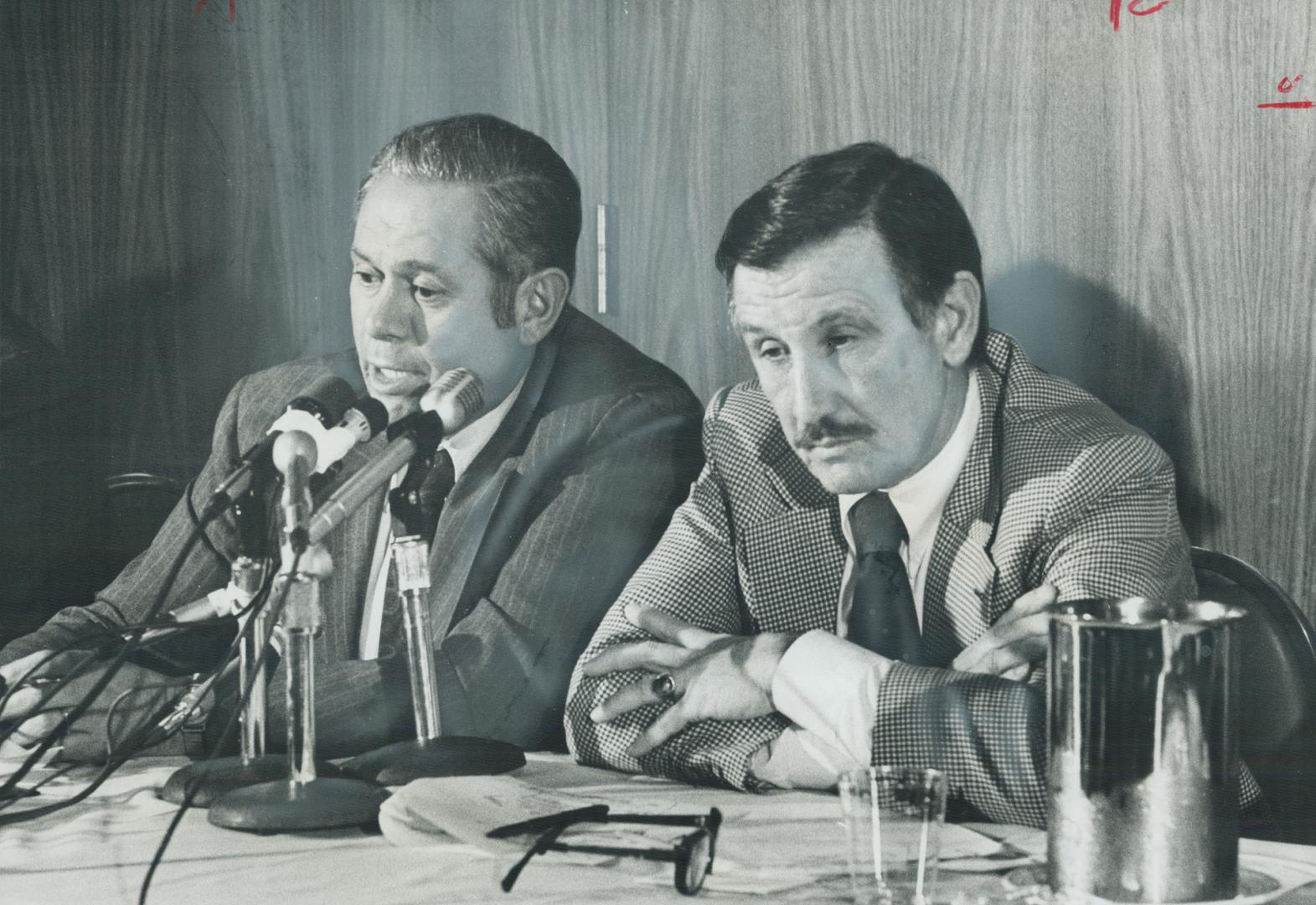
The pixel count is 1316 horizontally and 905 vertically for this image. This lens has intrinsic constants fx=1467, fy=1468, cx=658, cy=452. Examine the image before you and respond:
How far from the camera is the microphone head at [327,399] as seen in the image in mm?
1885

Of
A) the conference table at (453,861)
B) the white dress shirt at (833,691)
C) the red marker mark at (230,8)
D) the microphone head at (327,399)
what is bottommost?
the conference table at (453,861)

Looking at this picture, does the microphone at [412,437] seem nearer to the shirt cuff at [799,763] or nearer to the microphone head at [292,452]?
the microphone head at [292,452]

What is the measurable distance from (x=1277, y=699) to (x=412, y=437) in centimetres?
111

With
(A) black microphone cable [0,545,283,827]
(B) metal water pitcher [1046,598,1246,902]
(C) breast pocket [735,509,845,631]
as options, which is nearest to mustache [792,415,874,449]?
(C) breast pocket [735,509,845,631]

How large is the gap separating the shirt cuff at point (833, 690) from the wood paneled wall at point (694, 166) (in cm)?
40

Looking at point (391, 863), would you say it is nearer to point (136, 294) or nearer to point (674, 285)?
point (674, 285)

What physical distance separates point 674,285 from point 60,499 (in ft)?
3.11

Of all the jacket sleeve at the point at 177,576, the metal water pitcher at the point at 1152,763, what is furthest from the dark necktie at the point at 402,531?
the metal water pitcher at the point at 1152,763

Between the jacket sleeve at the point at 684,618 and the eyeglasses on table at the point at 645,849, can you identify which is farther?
the jacket sleeve at the point at 684,618

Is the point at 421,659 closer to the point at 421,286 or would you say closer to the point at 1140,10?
the point at 421,286

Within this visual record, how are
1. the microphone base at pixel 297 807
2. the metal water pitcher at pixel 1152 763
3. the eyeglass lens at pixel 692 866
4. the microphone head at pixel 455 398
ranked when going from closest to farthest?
the metal water pitcher at pixel 1152 763
the eyeglass lens at pixel 692 866
the microphone base at pixel 297 807
the microphone head at pixel 455 398

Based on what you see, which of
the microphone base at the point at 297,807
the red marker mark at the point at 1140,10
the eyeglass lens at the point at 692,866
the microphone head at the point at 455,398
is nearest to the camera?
the eyeglass lens at the point at 692,866

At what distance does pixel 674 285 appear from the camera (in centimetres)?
196

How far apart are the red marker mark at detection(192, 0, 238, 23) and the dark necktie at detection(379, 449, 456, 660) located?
0.68 m
